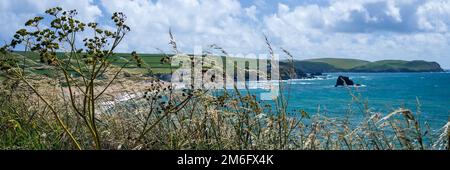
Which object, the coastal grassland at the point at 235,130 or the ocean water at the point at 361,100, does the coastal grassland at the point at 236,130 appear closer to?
the coastal grassland at the point at 235,130

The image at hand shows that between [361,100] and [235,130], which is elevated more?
[361,100]

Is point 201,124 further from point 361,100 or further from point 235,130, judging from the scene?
→ point 361,100

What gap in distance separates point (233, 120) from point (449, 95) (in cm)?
11467

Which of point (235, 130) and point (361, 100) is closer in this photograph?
point (235, 130)

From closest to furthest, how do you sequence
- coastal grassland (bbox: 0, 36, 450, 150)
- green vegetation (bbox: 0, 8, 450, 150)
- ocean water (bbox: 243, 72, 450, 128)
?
green vegetation (bbox: 0, 8, 450, 150) < coastal grassland (bbox: 0, 36, 450, 150) < ocean water (bbox: 243, 72, 450, 128)

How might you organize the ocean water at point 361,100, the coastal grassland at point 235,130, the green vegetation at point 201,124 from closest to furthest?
the green vegetation at point 201,124 < the coastal grassland at point 235,130 < the ocean water at point 361,100

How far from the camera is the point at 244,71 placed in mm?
4914

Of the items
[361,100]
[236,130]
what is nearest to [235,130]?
[236,130]

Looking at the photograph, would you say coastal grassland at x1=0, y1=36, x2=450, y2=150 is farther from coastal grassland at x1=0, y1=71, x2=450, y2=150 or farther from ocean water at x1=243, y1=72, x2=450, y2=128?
ocean water at x1=243, y1=72, x2=450, y2=128

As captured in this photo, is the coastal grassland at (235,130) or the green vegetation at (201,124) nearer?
the green vegetation at (201,124)

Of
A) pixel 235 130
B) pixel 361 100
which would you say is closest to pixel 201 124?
pixel 235 130
